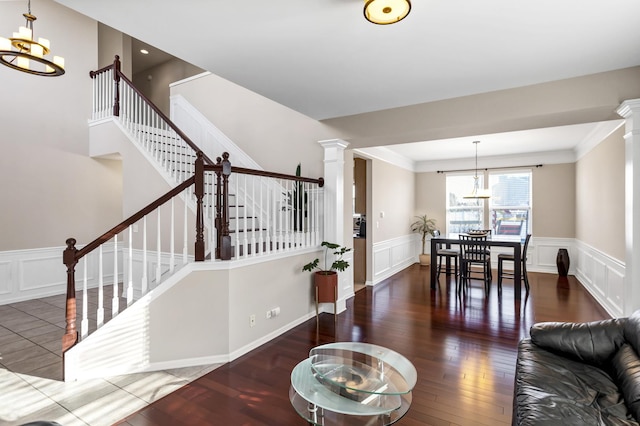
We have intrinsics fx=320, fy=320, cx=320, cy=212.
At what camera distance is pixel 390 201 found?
263 inches

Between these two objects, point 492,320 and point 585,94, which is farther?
point 492,320

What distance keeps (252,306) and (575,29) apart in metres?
3.43

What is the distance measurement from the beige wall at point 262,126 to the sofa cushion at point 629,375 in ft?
11.2

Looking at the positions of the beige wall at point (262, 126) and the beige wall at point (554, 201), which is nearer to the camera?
the beige wall at point (262, 126)

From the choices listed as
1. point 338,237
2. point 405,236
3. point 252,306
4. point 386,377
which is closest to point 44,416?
point 252,306

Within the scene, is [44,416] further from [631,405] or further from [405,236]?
[405,236]

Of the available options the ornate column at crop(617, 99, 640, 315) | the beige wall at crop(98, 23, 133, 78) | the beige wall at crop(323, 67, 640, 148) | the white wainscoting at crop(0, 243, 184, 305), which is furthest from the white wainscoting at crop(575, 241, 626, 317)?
the beige wall at crop(98, 23, 133, 78)

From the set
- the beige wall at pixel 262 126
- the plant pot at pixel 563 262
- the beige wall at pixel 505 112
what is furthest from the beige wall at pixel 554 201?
the beige wall at pixel 262 126

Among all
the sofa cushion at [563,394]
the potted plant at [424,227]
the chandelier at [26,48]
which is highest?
the chandelier at [26,48]

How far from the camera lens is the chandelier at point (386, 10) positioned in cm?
172

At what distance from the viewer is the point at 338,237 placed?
4309 millimetres

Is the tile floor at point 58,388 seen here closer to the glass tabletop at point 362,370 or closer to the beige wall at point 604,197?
the glass tabletop at point 362,370

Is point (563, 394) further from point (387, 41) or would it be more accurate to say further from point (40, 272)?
point (40, 272)

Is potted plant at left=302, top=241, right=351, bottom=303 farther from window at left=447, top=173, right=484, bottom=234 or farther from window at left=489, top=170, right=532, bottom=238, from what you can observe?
window at left=489, top=170, right=532, bottom=238
